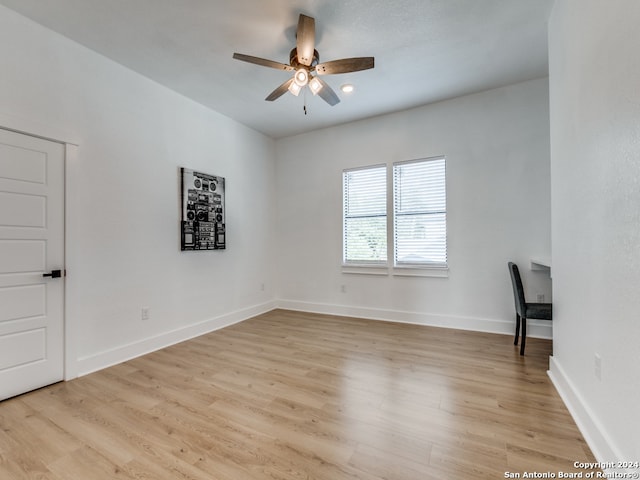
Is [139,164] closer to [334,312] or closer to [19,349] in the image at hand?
[19,349]

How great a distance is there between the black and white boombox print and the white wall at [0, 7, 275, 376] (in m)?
0.12

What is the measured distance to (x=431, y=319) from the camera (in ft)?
13.8

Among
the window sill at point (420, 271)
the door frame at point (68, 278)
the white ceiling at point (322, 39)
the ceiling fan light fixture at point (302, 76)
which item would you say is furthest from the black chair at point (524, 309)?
the door frame at point (68, 278)

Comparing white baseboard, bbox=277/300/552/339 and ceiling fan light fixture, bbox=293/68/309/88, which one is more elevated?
ceiling fan light fixture, bbox=293/68/309/88

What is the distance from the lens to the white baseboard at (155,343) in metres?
2.81

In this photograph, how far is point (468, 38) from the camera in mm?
2777

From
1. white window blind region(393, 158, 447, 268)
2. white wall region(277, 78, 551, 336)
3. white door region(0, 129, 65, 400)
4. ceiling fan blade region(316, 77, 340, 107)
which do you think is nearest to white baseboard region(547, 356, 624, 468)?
white wall region(277, 78, 551, 336)

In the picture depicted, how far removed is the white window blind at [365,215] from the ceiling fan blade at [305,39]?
235 cm

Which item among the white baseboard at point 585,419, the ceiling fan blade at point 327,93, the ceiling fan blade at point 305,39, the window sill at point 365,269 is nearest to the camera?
the white baseboard at point 585,419

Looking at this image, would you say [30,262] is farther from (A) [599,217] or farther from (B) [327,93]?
(A) [599,217]

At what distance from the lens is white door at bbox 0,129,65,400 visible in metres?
2.33

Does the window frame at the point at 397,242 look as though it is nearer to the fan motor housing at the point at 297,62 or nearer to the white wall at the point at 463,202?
the white wall at the point at 463,202

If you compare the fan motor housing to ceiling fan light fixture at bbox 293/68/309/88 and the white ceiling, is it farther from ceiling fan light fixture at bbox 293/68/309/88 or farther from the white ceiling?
the white ceiling

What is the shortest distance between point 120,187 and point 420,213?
12.3ft
